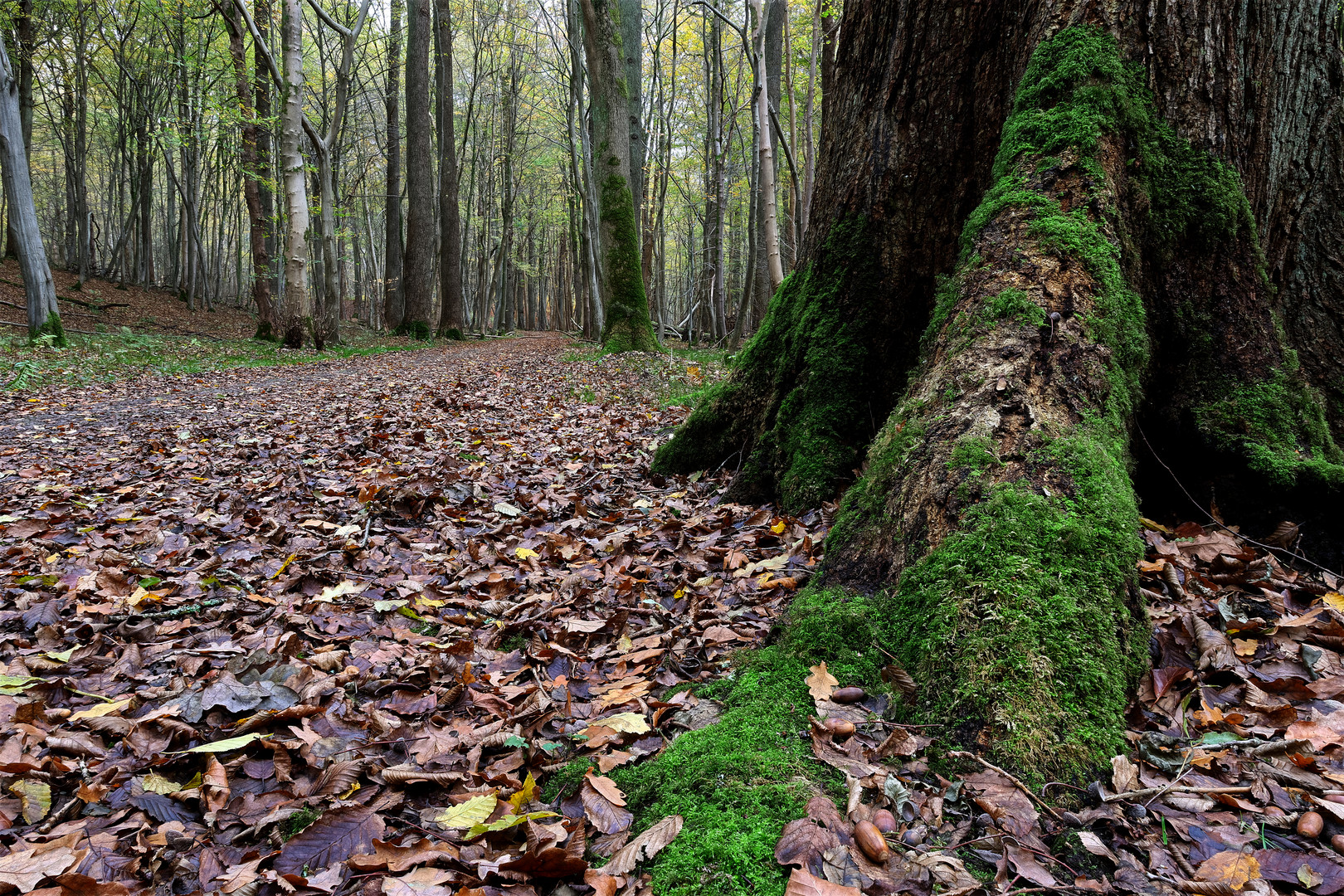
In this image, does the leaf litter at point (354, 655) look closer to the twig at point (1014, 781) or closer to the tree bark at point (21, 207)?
the twig at point (1014, 781)

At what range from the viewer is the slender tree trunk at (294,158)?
1321 cm

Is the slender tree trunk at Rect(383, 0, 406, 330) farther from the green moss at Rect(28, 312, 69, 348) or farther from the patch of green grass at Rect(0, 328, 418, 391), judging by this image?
the green moss at Rect(28, 312, 69, 348)

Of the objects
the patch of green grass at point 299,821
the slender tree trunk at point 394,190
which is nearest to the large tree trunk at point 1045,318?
the patch of green grass at point 299,821

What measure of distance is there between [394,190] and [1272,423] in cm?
2456

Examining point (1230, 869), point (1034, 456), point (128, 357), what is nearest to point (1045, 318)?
point (1034, 456)

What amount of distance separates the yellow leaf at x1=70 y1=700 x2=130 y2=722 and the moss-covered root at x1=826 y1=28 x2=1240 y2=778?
2.46m

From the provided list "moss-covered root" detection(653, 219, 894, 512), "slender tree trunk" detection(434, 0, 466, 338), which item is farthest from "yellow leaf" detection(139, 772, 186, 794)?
"slender tree trunk" detection(434, 0, 466, 338)

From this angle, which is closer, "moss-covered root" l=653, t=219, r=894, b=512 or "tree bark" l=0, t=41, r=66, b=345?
"moss-covered root" l=653, t=219, r=894, b=512

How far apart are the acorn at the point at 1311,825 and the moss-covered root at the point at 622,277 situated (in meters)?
11.9

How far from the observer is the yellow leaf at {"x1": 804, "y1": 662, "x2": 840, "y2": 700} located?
1944mm

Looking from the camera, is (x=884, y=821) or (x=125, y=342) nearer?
(x=884, y=821)

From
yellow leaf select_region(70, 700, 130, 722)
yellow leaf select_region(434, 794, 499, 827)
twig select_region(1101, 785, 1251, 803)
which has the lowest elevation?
yellow leaf select_region(70, 700, 130, 722)

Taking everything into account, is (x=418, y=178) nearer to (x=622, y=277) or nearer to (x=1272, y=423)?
(x=622, y=277)

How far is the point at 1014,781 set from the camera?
5.05ft
